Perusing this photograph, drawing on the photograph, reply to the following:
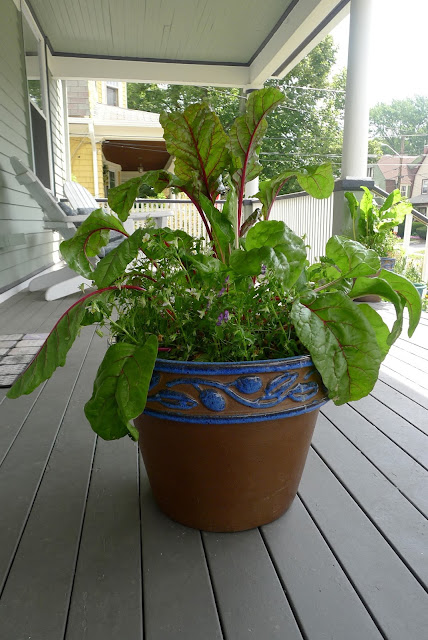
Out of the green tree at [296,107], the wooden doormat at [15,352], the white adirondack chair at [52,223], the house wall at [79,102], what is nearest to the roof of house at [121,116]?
the house wall at [79,102]

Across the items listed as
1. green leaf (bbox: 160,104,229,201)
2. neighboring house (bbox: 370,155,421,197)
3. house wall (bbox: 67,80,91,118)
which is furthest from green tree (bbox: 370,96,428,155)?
green leaf (bbox: 160,104,229,201)

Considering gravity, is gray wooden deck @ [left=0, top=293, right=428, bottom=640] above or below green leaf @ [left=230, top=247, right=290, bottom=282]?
below

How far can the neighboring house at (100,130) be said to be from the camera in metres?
11.4

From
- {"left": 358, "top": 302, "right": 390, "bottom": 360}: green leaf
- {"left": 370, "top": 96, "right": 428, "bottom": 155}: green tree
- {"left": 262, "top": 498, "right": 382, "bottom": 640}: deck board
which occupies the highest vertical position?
{"left": 370, "top": 96, "right": 428, "bottom": 155}: green tree

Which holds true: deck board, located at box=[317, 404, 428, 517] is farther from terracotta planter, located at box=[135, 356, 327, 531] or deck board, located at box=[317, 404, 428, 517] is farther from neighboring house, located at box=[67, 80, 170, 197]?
neighboring house, located at box=[67, 80, 170, 197]

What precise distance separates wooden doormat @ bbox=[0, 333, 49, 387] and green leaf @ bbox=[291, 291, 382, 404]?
1423mm

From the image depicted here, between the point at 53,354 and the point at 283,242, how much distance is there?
1.55ft

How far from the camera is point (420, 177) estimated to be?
28750mm

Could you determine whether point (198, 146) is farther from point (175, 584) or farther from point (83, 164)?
point (83, 164)

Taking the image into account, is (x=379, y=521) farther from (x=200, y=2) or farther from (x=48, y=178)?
(x=48, y=178)

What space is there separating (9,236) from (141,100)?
1916 cm

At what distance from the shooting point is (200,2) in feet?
15.8

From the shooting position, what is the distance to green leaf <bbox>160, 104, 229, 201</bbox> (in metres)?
1.08

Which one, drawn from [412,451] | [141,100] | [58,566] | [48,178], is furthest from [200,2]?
[141,100]
